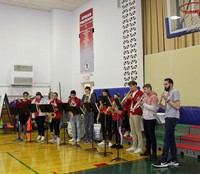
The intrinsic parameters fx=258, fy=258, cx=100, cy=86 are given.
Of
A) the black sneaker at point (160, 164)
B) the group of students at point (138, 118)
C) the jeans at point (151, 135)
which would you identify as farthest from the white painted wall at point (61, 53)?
the black sneaker at point (160, 164)

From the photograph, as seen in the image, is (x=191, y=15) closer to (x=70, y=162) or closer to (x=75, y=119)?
(x=75, y=119)

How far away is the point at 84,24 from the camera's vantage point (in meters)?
11.4

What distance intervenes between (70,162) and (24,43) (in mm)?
7565

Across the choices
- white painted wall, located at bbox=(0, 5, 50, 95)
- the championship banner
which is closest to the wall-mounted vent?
white painted wall, located at bbox=(0, 5, 50, 95)

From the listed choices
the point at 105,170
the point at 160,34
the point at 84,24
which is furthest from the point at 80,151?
the point at 84,24

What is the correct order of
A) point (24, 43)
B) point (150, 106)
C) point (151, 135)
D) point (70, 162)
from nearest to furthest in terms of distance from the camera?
1. point (70, 162)
2. point (150, 106)
3. point (151, 135)
4. point (24, 43)

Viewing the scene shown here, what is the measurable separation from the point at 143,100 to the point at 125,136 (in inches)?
78.4

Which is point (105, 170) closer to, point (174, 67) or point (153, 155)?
point (153, 155)

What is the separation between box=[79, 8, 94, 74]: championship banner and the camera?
10961 mm

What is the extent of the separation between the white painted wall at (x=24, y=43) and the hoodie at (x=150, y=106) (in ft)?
22.9

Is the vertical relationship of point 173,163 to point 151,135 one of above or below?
below

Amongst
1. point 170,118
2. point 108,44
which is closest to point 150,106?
point 170,118

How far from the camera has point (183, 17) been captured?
21.4 feet

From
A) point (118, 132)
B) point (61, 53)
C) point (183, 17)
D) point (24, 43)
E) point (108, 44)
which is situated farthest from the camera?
point (61, 53)
